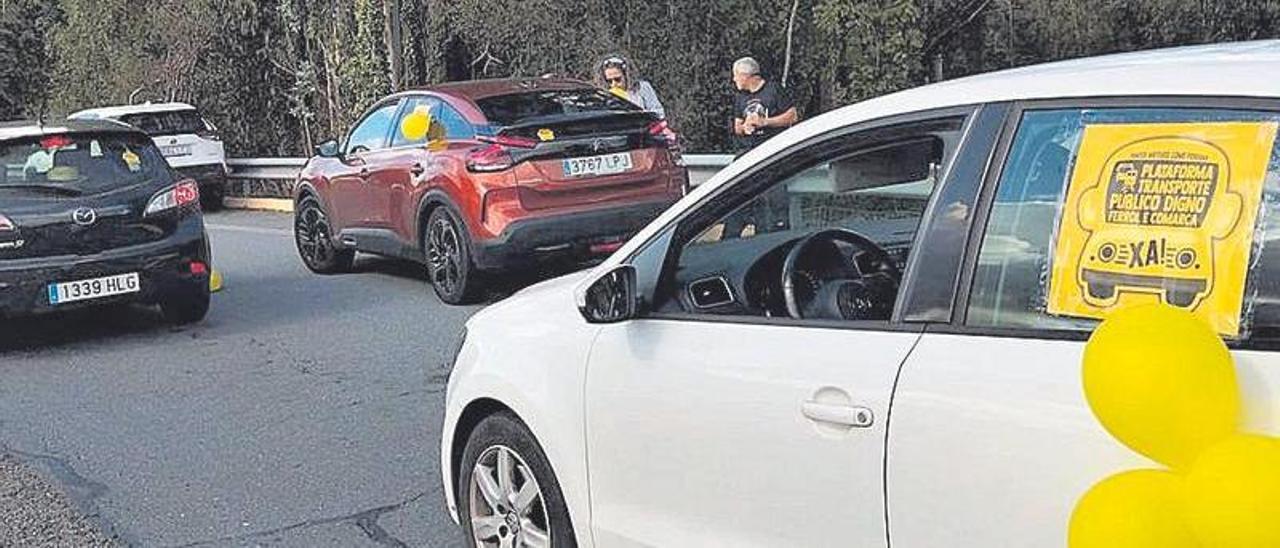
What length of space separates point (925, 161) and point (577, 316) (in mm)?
1124

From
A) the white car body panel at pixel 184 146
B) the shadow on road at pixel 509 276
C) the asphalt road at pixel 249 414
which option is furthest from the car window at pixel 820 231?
the white car body panel at pixel 184 146

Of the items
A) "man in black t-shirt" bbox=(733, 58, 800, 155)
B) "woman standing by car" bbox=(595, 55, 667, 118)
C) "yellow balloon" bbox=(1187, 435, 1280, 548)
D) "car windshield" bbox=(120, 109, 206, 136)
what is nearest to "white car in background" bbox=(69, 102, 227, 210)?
"car windshield" bbox=(120, 109, 206, 136)

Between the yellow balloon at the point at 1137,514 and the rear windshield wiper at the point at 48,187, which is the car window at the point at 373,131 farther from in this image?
the yellow balloon at the point at 1137,514

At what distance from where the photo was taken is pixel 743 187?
3482mm

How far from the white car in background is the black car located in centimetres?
1095

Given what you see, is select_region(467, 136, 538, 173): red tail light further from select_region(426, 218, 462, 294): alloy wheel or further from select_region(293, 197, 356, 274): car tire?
select_region(293, 197, 356, 274): car tire

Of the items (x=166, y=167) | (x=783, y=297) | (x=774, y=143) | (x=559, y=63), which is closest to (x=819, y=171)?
(x=774, y=143)

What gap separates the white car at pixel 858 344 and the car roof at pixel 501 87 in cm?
600

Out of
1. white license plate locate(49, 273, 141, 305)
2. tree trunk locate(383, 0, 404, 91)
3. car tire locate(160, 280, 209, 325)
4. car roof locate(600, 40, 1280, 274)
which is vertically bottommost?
car tire locate(160, 280, 209, 325)

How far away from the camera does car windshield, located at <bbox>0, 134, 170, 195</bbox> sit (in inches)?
358

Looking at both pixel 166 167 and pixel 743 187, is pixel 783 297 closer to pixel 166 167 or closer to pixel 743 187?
pixel 743 187

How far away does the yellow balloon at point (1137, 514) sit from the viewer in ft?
7.64

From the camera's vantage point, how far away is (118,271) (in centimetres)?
911

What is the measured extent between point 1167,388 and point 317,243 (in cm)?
1044
